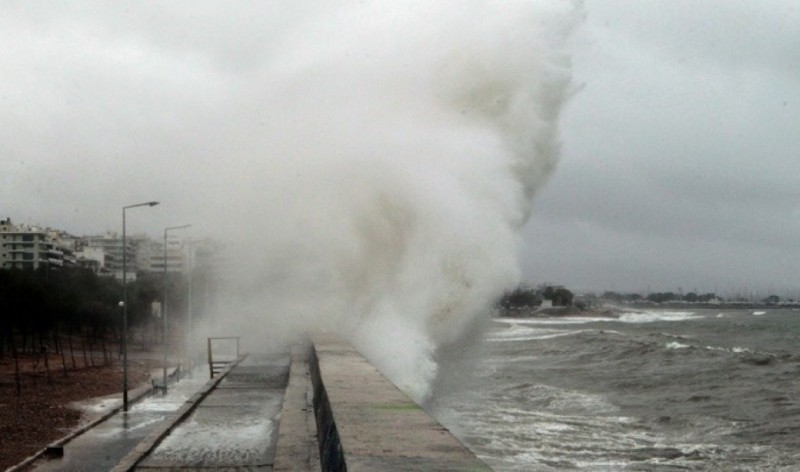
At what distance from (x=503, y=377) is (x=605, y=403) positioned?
8811 mm

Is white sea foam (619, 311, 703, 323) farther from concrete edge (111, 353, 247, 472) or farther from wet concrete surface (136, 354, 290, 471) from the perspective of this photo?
concrete edge (111, 353, 247, 472)

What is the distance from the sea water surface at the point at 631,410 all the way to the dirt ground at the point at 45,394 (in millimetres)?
10877

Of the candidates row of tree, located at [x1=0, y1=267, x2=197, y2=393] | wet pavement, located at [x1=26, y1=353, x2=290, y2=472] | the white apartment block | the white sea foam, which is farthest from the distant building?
wet pavement, located at [x1=26, y1=353, x2=290, y2=472]

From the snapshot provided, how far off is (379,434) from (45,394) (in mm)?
31976

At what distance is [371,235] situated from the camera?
3194 cm

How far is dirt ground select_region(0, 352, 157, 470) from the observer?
79.7 ft

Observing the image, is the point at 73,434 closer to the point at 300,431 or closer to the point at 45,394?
the point at 300,431

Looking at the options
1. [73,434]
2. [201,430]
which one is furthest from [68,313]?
[201,430]

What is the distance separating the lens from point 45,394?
118 feet

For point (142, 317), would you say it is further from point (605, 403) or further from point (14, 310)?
point (605, 403)

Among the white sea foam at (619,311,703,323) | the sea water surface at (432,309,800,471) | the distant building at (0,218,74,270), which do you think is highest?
the distant building at (0,218,74,270)

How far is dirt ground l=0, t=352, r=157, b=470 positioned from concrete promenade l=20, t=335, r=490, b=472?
3.29 meters

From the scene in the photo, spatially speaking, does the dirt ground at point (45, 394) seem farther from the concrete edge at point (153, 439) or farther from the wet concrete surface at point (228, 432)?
the concrete edge at point (153, 439)

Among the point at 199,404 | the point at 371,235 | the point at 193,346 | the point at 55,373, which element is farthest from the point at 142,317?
the point at 199,404
